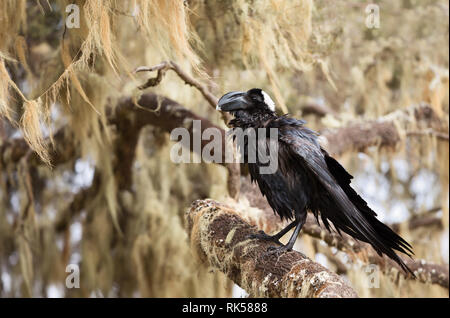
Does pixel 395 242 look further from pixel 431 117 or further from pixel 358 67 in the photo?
pixel 358 67

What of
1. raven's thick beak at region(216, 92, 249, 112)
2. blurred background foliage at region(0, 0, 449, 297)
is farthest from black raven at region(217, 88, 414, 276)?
blurred background foliage at region(0, 0, 449, 297)

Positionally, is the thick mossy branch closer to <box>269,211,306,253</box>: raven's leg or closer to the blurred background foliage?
<box>269,211,306,253</box>: raven's leg

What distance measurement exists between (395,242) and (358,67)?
129 inches

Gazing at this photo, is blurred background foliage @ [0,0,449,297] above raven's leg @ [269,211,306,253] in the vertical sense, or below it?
above

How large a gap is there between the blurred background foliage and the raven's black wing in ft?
1.64

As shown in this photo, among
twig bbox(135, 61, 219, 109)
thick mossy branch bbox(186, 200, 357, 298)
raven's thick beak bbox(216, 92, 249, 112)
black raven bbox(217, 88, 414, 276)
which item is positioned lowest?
thick mossy branch bbox(186, 200, 357, 298)

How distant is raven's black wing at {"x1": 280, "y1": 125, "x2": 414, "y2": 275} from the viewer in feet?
7.02

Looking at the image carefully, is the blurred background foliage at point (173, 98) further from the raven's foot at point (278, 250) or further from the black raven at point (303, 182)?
the raven's foot at point (278, 250)

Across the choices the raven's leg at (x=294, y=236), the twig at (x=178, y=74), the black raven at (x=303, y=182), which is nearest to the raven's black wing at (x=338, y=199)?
the black raven at (x=303, y=182)

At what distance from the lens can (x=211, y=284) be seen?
3.75 m

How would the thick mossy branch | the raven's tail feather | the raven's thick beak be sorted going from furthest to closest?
the raven's thick beak → the raven's tail feather → the thick mossy branch

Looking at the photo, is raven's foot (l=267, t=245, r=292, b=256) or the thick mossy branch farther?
raven's foot (l=267, t=245, r=292, b=256)

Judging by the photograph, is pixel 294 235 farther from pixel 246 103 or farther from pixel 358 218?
pixel 246 103
